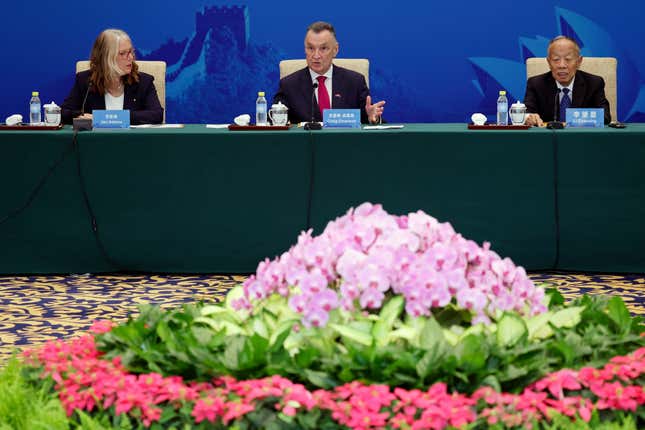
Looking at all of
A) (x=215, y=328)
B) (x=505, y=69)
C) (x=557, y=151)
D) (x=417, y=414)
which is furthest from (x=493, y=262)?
(x=505, y=69)

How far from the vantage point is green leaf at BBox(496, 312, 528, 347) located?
1935mm

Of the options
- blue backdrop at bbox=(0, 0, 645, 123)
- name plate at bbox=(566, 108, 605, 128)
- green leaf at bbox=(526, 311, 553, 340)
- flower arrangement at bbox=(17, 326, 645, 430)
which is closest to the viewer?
flower arrangement at bbox=(17, 326, 645, 430)

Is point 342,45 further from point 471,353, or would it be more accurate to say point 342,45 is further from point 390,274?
point 471,353

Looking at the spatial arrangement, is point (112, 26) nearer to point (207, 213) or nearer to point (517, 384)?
point (207, 213)

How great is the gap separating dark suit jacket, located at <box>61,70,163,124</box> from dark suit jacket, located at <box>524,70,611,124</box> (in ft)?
6.15

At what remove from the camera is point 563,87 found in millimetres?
5520

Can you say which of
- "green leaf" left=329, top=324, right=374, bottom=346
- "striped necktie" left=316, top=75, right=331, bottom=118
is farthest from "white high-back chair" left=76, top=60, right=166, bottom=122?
"green leaf" left=329, top=324, right=374, bottom=346

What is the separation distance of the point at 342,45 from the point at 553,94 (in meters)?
1.83

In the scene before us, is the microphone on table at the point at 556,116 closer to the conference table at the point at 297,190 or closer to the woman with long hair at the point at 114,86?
the conference table at the point at 297,190

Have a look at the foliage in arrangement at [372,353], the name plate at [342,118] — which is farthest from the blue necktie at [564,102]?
the foliage in arrangement at [372,353]

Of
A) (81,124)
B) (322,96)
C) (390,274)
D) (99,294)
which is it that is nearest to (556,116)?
(322,96)

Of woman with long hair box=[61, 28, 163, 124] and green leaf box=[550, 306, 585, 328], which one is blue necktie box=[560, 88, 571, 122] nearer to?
woman with long hair box=[61, 28, 163, 124]

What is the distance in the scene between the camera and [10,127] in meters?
4.67

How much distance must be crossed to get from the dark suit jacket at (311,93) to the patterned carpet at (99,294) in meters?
1.17
